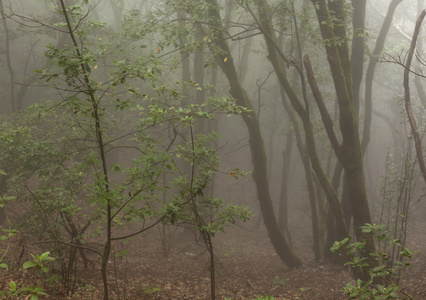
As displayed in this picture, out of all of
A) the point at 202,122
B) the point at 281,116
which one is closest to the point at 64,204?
the point at 202,122

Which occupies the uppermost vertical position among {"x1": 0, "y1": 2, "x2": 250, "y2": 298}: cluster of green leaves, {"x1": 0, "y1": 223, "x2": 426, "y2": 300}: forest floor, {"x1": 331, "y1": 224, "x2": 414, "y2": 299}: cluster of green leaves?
{"x1": 0, "y1": 2, "x2": 250, "y2": 298}: cluster of green leaves

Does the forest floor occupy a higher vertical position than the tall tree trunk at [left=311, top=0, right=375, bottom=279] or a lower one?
lower

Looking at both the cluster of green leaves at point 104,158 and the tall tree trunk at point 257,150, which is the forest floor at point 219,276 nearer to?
the tall tree trunk at point 257,150

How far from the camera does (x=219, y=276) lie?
9.18 m

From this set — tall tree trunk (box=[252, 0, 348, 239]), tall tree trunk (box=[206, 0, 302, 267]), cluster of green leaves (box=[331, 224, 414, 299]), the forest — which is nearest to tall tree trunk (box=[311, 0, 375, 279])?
the forest

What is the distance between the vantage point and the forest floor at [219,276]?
6681 millimetres

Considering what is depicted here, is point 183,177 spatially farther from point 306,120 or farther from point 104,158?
point 306,120

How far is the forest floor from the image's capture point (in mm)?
6681

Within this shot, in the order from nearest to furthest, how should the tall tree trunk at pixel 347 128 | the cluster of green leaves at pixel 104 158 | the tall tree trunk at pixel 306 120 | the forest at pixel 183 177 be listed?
the cluster of green leaves at pixel 104 158, the forest at pixel 183 177, the tall tree trunk at pixel 347 128, the tall tree trunk at pixel 306 120

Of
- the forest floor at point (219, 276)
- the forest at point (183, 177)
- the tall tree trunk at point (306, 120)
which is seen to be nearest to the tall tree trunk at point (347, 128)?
the forest at point (183, 177)

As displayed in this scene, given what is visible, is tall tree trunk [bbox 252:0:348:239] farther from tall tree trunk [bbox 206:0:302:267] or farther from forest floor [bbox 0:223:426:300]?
forest floor [bbox 0:223:426:300]

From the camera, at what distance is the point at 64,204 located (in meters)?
5.87

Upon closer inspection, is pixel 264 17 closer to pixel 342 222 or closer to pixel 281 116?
pixel 342 222

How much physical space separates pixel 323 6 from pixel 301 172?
1729cm
